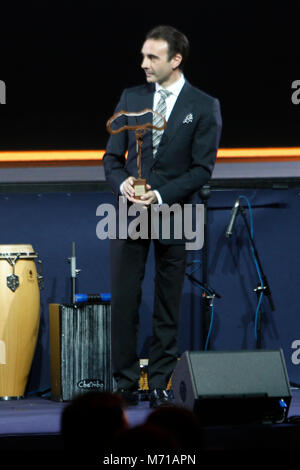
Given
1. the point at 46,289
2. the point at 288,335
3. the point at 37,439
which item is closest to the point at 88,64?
the point at 46,289

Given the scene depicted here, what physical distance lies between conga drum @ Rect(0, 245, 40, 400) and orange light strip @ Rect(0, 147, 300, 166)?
0.71 meters

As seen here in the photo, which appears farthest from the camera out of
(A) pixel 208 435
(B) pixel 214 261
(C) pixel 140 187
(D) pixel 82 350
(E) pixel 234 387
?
(B) pixel 214 261

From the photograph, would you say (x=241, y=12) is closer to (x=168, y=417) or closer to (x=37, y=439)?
(x=37, y=439)

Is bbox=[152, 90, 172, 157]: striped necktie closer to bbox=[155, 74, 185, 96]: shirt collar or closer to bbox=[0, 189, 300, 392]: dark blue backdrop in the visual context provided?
bbox=[155, 74, 185, 96]: shirt collar

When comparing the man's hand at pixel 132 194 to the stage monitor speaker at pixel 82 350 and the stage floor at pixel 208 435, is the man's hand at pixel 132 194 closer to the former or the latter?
the stage floor at pixel 208 435

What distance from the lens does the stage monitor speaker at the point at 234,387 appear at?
2.89 metres

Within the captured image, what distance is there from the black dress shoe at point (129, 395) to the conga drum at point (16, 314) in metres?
1.18

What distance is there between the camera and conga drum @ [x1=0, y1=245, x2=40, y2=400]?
14.7 feet

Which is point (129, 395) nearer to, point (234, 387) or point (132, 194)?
point (234, 387)

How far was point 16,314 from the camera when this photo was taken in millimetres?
4480

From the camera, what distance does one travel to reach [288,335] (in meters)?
5.10

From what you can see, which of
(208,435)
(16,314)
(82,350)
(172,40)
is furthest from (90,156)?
(208,435)

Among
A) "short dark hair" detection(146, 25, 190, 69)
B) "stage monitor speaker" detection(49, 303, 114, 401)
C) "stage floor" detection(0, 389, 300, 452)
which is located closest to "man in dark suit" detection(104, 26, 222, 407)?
"short dark hair" detection(146, 25, 190, 69)

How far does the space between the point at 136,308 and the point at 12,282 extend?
116 cm
